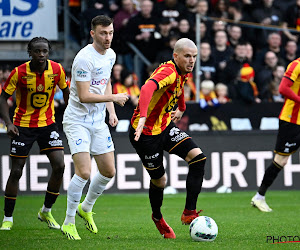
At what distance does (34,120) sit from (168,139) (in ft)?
7.09

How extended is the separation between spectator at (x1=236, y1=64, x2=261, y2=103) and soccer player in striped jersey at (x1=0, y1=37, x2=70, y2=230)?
235 inches

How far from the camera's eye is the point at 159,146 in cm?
809

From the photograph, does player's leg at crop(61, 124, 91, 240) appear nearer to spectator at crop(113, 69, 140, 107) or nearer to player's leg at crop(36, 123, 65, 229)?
player's leg at crop(36, 123, 65, 229)

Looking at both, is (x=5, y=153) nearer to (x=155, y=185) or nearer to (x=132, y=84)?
(x=132, y=84)

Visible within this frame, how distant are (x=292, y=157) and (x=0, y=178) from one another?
5.61 meters

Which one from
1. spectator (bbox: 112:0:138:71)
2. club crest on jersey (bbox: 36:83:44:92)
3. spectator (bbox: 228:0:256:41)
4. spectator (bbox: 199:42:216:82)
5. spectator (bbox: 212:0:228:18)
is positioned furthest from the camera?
spectator (bbox: 212:0:228:18)

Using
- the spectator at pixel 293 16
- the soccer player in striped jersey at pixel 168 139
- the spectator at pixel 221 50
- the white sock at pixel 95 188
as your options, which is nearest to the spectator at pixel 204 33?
the spectator at pixel 221 50

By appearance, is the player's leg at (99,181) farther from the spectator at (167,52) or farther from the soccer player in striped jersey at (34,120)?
the spectator at (167,52)

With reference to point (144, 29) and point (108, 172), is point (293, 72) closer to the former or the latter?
point (108, 172)

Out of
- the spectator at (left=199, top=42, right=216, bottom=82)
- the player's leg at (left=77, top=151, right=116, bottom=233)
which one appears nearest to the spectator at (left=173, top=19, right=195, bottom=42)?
the spectator at (left=199, top=42, right=216, bottom=82)

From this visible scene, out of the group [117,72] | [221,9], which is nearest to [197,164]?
[117,72]

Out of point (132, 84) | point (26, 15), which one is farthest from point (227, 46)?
point (26, 15)

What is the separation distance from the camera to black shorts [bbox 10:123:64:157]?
9.34 m

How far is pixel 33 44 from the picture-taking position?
29.5 feet
